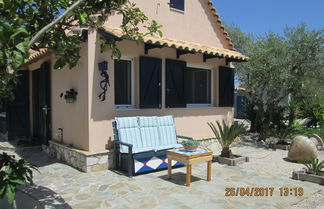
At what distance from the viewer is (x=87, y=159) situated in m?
5.80

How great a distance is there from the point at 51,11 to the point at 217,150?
6.98 metres

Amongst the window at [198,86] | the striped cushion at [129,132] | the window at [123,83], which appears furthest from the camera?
the window at [198,86]

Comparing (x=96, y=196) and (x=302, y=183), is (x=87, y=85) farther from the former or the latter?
(x=302, y=183)

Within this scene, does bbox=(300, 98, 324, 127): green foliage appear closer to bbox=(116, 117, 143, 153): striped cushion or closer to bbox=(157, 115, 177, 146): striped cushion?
bbox=(157, 115, 177, 146): striped cushion

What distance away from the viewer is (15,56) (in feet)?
5.56

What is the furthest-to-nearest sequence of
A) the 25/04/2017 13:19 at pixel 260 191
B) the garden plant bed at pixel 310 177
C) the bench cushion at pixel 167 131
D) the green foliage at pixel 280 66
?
the green foliage at pixel 280 66
the bench cushion at pixel 167 131
the garden plant bed at pixel 310 177
the 25/04/2017 13:19 at pixel 260 191

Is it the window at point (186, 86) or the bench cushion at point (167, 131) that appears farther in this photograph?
the window at point (186, 86)

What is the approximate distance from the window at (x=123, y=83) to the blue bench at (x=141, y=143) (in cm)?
84

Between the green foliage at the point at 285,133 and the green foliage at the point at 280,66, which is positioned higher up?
the green foliage at the point at 280,66

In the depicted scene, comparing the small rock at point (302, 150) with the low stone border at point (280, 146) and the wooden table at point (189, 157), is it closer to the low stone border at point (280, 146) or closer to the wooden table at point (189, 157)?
the low stone border at point (280, 146)

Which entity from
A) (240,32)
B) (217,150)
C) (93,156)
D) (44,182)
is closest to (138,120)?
(93,156)

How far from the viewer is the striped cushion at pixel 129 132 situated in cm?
596

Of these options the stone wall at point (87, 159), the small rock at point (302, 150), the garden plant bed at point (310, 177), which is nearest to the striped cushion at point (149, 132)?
the stone wall at point (87, 159)

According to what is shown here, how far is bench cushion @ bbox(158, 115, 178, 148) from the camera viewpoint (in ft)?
21.7
